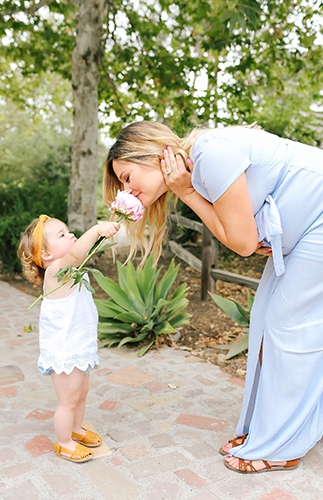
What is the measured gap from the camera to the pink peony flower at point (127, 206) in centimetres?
202

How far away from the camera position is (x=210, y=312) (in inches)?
206

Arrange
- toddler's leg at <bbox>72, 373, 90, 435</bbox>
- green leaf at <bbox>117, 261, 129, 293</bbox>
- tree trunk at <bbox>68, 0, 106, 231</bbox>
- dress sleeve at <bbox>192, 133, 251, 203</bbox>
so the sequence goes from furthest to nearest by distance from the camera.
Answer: tree trunk at <bbox>68, 0, 106, 231</bbox>, green leaf at <bbox>117, 261, 129, 293</bbox>, toddler's leg at <bbox>72, 373, 90, 435</bbox>, dress sleeve at <bbox>192, 133, 251, 203</bbox>

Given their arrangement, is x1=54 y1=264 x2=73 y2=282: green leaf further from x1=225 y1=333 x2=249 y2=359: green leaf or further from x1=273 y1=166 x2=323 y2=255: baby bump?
x1=225 y1=333 x2=249 y2=359: green leaf

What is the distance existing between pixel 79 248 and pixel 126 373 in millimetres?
1770

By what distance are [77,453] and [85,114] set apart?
17.9ft

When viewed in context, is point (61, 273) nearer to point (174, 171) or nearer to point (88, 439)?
point (174, 171)

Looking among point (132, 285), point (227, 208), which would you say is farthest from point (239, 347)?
point (227, 208)

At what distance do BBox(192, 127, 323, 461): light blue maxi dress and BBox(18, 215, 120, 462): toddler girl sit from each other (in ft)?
2.38

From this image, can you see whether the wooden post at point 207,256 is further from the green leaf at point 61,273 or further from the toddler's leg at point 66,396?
the green leaf at point 61,273

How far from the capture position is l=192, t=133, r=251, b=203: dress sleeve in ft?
6.00

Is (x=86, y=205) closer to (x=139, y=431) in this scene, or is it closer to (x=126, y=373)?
(x=126, y=373)

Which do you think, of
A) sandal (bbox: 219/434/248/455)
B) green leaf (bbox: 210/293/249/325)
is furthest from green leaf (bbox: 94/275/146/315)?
sandal (bbox: 219/434/248/455)

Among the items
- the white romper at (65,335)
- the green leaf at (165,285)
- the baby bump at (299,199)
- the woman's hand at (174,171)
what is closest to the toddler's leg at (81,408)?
the white romper at (65,335)

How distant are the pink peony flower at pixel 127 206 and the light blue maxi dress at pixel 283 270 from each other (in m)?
0.30
